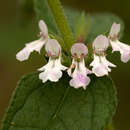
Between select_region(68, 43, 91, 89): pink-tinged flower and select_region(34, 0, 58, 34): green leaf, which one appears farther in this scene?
select_region(34, 0, 58, 34): green leaf

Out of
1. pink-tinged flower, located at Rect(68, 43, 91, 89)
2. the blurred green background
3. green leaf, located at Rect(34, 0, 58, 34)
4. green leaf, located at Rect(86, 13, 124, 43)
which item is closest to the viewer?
pink-tinged flower, located at Rect(68, 43, 91, 89)

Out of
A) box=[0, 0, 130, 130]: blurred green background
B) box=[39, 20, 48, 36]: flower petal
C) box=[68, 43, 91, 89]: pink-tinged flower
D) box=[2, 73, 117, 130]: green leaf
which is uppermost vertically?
box=[39, 20, 48, 36]: flower petal

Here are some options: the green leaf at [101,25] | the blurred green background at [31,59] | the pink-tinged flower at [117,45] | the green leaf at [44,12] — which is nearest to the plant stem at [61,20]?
the pink-tinged flower at [117,45]

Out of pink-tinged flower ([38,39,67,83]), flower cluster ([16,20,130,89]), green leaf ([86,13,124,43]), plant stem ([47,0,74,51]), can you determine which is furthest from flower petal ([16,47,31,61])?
green leaf ([86,13,124,43])

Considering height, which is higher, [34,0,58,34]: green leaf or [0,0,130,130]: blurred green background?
[34,0,58,34]: green leaf

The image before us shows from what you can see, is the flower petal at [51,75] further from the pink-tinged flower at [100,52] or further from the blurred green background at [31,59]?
the blurred green background at [31,59]

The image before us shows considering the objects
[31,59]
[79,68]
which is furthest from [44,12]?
[31,59]

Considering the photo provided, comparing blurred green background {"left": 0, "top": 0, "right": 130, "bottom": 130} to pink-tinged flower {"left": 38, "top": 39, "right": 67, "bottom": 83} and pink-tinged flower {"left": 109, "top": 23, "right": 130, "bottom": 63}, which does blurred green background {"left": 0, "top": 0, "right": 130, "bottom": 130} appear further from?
pink-tinged flower {"left": 38, "top": 39, "right": 67, "bottom": 83}
